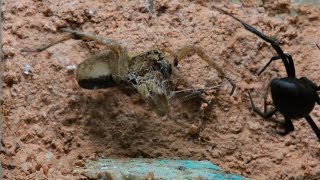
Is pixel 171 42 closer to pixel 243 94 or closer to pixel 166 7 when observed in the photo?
pixel 166 7

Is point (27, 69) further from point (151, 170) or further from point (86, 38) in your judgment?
point (151, 170)

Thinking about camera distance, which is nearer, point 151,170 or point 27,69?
point 151,170

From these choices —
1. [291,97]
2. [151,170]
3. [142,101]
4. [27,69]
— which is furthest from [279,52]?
[27,69]

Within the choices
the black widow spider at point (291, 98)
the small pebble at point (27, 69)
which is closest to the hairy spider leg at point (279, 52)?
the black widow spider at point (291, 98)

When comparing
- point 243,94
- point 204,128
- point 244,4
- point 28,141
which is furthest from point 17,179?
point 244,4

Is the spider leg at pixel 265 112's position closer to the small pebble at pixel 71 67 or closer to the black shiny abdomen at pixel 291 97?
the black shiny abdomen at pixel 291 97

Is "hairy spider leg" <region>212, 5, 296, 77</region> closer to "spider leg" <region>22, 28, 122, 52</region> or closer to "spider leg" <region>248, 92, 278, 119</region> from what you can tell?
"spider leg" <region>248, 92, 278, 119</region>

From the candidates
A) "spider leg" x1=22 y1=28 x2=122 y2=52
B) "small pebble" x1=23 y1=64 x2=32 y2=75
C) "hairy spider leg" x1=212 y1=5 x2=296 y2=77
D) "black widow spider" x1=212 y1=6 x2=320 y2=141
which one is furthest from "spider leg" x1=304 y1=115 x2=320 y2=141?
"small pebble" x1=23 y1=64 x2=32 y2=75
